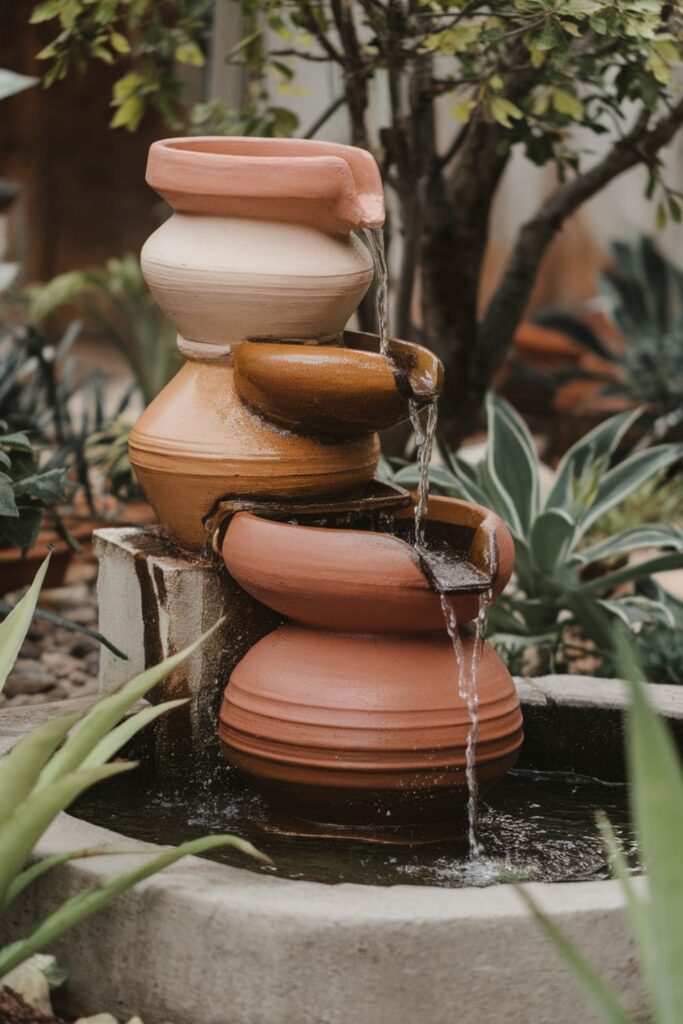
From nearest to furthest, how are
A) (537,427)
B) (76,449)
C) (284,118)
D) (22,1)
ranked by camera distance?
(284,118)
(76,449)
(537,427)
(22,1)

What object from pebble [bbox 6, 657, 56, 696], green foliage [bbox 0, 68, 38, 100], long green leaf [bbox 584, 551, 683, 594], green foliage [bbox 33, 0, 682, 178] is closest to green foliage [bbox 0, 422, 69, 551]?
green foliage [bbox 0, 68, 38, 100]

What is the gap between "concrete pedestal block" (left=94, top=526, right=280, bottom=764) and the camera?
8.64ft

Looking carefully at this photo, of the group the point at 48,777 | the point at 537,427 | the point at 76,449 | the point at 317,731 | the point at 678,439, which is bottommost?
the point at 537,427

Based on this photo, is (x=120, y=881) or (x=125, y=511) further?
(x=125, y=511)

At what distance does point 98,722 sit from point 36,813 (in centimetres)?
15

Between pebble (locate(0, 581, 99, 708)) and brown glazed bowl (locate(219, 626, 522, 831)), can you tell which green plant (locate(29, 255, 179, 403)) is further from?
brown glazed bowl (locate(219, 626, 522, 831))

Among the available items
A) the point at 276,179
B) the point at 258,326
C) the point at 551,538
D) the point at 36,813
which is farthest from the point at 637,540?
the point at 36,813

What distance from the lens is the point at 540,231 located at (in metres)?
4.32

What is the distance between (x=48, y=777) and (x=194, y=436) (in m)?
0.85

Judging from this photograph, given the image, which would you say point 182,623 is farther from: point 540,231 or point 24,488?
point 540,231

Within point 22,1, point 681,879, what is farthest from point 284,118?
point 22,1

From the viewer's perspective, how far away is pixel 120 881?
191 centimetres

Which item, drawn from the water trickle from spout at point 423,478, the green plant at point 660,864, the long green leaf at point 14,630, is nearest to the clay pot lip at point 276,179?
the water trickle from spout at point 423,478

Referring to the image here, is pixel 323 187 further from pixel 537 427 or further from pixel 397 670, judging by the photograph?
pixel 537 427
